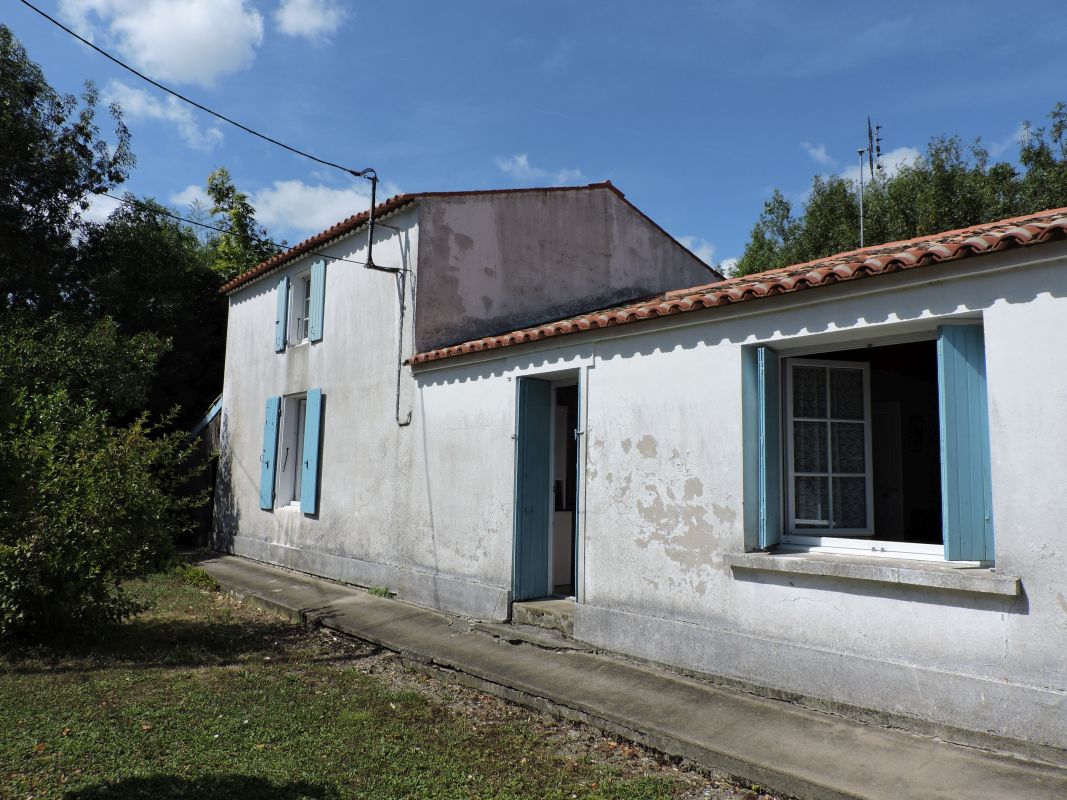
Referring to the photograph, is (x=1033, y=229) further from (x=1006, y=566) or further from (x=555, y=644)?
(x=555, y=644)

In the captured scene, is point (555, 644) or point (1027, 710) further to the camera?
point (555, 644)

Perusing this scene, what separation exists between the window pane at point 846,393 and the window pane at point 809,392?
0.08m

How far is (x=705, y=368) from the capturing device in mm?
5660

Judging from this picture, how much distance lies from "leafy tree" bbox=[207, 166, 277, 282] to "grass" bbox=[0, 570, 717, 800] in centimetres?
1581

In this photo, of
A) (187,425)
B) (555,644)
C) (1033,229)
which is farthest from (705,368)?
(187,425)

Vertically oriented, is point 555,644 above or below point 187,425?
below

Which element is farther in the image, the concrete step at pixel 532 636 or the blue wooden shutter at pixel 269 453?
the blue wooden shutter at pixel 269 453

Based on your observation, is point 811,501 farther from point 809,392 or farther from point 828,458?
Answer: point 809,392

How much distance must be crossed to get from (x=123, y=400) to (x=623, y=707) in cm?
1123

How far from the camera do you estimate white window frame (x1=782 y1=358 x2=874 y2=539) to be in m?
5.41

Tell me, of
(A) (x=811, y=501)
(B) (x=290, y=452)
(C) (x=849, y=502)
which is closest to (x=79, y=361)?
(B) (x=290, y=452)

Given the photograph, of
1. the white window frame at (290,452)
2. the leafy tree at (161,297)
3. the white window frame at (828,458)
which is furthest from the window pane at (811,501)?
the leafy tree at (161,297)

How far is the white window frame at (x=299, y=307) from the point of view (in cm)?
1164

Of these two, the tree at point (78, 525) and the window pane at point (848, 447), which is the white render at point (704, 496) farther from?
the tree at point (78, 525)
